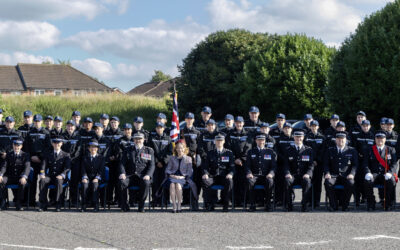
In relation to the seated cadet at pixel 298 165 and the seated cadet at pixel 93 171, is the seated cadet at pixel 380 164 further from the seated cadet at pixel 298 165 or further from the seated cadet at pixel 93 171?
the seated cadet at pixel 93 171

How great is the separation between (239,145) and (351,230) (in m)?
3.93

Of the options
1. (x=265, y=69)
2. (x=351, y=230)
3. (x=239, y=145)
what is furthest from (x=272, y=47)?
(x=351, y=230)

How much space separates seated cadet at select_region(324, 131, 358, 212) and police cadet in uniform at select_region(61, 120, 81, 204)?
206 inches

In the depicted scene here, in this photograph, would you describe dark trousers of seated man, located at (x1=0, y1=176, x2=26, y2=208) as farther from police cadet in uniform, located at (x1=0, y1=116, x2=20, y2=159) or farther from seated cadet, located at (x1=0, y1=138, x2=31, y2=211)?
police cadet in uniform, located at (x1=0, y1=116, x2=20, y2=159)

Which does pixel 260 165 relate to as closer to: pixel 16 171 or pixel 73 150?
pixel 73 150

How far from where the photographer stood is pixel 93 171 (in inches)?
452

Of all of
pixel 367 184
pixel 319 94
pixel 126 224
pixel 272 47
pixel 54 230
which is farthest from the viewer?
pixel 272 47

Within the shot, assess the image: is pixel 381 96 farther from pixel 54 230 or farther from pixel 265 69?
pixel 54 230

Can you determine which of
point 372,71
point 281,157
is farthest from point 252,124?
point 372,71

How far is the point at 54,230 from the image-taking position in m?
8.80

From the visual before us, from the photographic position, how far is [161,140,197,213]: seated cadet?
11148mm

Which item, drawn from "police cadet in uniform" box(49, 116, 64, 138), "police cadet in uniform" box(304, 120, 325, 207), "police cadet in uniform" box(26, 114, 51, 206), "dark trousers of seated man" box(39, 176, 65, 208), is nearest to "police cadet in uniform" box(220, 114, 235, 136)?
"police cadet in uniform" box(304, 120, 325, 207)

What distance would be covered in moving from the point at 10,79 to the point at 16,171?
186 ft

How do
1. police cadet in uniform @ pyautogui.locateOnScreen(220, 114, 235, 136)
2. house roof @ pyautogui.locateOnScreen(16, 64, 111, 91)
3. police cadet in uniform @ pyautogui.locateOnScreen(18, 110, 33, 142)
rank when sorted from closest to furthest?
police cadet in uniform @ pyautogui.locateOnScreen(220, 114, 235, 136) < police cadet in uniform @ pyautogui.locateOnScreen(18, 110, 33, 142) < house roof @ pyautogui.locateOnScreen(16, 64, 111, 91)
